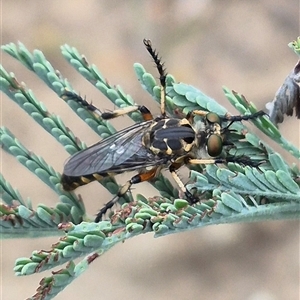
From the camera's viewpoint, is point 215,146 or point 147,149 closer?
point 215,146

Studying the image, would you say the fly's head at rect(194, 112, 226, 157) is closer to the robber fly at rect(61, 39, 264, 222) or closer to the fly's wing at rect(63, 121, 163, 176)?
the robber fly at rect(61, 39, 264, 222)

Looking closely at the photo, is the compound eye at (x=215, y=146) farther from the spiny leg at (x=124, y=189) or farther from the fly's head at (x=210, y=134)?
the spiny leg at (x=124, y=189)

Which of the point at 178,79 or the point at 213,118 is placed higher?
the point at 213,118

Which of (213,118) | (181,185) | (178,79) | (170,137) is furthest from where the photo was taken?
(178,79)

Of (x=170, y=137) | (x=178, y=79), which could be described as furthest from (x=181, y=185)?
(x=178, y=79)

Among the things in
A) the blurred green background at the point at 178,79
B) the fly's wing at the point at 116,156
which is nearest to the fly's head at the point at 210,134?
the fly's wing at the point at 116,156

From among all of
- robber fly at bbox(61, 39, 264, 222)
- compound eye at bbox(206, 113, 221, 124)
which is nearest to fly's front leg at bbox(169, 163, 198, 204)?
robber fly at bbox(61, 39, 264, 222)

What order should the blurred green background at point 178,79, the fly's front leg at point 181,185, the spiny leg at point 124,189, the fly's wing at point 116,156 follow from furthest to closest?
the blurred green background at point 178,79
the fly's wing at point 116,156
the spiny leg at point 124,189
the fly's front leg at point 181,185

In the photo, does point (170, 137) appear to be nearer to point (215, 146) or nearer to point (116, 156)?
point (116, 156)
